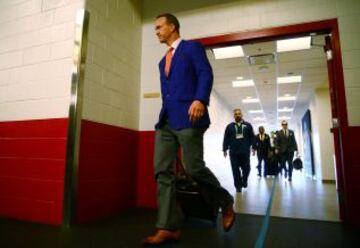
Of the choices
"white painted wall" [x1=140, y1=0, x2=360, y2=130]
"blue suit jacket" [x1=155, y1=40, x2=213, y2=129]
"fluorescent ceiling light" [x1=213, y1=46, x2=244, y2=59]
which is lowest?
"blue suit jacket" [x1=155, y1=40, x2=213, y2=129]

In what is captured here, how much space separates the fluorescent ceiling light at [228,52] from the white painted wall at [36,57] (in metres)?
3.05

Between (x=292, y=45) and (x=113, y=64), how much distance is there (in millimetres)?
3511

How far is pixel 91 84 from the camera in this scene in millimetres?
2373

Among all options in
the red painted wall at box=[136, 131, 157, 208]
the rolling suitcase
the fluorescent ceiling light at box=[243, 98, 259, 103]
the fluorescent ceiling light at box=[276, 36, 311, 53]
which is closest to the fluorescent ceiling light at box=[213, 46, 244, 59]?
the fluorescent ceiling light at box=[276, 36, 311, 53]

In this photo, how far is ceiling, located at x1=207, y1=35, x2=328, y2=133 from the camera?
5004mm

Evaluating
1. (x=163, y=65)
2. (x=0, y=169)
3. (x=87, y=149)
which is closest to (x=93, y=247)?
(x=87, y=149)

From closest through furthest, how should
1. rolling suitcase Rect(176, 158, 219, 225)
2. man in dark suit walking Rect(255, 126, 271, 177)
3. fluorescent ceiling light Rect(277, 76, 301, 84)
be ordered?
rolling suitcase Rect(176, 158, 219, 225) < fluorescent ceiling light Rect(277, 76, 301, 84) < man in dark suit walking Rect(255, 126, 271, 177)

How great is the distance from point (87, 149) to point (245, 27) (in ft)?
6.69

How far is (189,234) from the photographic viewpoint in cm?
192

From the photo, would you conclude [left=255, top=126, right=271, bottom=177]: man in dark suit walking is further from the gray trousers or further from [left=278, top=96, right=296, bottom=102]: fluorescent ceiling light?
the gray trousers

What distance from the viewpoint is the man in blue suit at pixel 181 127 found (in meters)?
1.66

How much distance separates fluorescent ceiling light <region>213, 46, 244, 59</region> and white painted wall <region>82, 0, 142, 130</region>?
2126 millimetres

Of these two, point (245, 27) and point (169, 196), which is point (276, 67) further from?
point (169, 196)

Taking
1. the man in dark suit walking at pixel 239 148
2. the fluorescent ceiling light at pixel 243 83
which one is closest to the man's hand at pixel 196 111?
the man in dark suit walking at pixel 239 148
